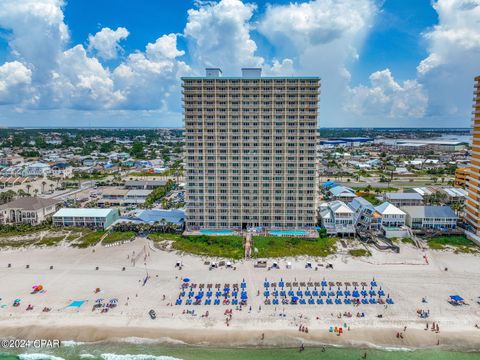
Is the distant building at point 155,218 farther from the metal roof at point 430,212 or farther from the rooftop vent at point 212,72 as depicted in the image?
the metal roof at point 430,212

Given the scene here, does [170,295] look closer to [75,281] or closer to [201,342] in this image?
[201,342]

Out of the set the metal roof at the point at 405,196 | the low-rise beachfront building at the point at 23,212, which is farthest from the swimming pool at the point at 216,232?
the metal roof at the point at 405,196

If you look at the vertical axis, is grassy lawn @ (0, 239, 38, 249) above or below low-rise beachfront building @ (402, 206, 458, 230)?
below

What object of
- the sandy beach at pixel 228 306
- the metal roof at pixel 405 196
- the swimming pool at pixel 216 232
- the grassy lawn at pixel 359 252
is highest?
the metal roof at pixel 405 196

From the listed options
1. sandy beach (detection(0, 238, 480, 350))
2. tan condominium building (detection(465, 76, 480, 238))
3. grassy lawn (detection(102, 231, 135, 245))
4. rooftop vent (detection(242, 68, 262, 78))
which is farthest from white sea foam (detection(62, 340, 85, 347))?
tan condominium building (detection(465, 76, 480, 238))

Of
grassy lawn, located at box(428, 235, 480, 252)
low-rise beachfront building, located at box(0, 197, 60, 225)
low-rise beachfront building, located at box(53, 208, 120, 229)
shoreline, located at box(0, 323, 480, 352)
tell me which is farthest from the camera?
low-rise beachfront building, located at box(0, 197, 60, 225)

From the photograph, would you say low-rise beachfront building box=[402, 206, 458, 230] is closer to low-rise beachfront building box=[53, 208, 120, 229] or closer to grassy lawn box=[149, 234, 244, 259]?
grassy lawn box=[149, 234, 244, 259]
